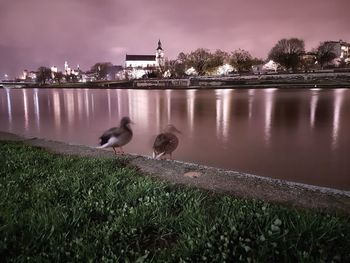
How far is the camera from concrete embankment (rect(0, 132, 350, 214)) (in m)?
5.66

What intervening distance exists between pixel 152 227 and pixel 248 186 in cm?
256

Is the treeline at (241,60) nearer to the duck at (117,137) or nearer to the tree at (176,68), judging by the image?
the tree at (176,68)

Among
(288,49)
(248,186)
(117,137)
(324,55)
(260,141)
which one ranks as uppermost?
(288,49)

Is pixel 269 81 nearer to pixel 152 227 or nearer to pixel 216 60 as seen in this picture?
pixel 216 60

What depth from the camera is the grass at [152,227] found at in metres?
3.81

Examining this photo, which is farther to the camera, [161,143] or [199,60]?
[199,60]

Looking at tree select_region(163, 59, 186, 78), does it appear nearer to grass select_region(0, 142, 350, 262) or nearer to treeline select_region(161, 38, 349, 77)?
treeline select_region(161, 38, 349, 77)

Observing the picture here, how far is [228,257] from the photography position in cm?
367

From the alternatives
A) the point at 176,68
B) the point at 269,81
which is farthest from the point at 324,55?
the point at 269,81

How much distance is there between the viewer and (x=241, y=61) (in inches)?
5389

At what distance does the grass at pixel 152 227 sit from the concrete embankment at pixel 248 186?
1.85 feet

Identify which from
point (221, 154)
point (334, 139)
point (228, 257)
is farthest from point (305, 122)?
point (228, 257)

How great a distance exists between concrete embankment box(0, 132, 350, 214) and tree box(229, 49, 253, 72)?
131884 millimetres

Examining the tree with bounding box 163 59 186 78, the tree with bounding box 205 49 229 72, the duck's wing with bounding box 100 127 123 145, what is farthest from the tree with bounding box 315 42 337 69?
the duck's wing with bounding box 100 127 123 145
